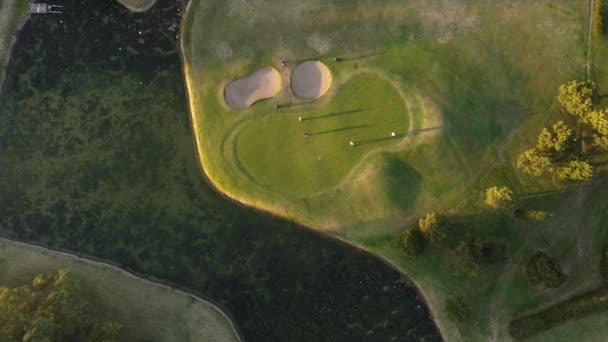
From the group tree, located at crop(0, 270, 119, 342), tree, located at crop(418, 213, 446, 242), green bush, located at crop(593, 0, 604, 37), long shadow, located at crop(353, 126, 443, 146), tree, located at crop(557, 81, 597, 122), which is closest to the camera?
tree, located at crop(0, 270, 119, 342)

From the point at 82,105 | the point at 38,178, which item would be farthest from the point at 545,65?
the point at 38,178

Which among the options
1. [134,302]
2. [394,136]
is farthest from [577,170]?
[134,302]

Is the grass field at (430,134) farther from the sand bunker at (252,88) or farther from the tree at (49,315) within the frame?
the tree at (49,315)

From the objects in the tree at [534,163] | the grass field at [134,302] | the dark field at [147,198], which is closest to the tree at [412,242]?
the dark field at [147,198]

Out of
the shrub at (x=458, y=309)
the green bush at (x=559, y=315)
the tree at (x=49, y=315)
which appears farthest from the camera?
the green bush at (x=559, y=315)

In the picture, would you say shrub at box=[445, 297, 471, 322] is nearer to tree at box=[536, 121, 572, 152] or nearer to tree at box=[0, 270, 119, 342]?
tree at box=[536, 121, 572, 152]

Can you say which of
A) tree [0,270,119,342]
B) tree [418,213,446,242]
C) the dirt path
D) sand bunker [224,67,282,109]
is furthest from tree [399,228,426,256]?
tree [0,270,119,342]
